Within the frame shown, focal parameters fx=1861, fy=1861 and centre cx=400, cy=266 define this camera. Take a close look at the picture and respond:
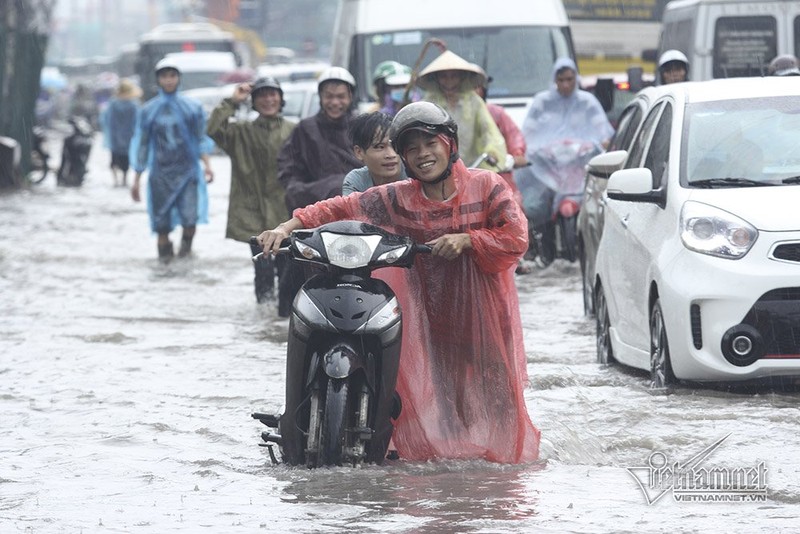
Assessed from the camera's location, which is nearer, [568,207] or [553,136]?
[568,207]

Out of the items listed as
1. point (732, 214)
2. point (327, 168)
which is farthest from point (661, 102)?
point (327, 168)

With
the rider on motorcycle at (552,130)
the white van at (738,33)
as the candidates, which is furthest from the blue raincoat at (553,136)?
the white van at (738,33)

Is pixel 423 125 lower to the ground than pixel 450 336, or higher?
higher

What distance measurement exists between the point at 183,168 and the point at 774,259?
989 cm

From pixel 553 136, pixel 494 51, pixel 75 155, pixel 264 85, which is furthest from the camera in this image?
pixel 75 155

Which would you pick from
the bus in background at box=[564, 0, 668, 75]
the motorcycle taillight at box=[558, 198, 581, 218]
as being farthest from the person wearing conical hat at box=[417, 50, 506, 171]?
the bus in background at box=[564, 0, 668, 75]

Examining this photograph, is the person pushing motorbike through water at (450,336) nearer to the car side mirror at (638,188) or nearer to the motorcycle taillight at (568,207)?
the car side mirror at (638,188)

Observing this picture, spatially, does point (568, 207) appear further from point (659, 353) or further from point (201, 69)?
point (201, 69)

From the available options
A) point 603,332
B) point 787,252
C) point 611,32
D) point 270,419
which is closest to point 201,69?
point 611,32

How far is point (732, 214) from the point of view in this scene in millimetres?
8227

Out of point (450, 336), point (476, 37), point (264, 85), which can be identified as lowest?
point (450, 336)

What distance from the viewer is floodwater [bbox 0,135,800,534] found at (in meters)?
6.16

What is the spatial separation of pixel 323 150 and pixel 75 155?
2073cm

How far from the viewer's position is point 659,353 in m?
8.59
